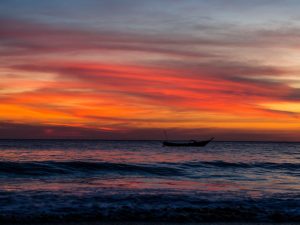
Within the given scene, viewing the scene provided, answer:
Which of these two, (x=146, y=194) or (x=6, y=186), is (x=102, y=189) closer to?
(x=146, y=194)

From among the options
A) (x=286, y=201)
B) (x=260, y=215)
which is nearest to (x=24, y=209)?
(x=260, y=215)

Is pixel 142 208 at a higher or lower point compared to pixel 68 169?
higher

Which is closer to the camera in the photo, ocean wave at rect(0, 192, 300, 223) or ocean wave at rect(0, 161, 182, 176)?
ocean wave at rect(0, 192, 300, 223)

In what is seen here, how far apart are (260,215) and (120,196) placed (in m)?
6.30

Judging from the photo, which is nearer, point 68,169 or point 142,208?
point 142,208

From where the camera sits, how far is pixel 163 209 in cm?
1385

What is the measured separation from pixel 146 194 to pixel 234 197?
4.00 m

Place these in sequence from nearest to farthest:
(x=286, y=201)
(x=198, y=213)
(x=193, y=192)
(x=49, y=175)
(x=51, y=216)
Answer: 1. (x=51, y=216)
2. (x=198, y=213)
3. (x=286, y=201)
4. (x=193, y=192)
5. (x=49, y=175)

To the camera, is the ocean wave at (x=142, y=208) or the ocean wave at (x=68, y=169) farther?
the ocean wave at (x=68, y=169)

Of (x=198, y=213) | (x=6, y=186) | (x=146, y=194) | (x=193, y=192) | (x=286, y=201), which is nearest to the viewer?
(x=198, y=213)

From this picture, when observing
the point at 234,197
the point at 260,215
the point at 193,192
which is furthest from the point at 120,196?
the point at 260,215

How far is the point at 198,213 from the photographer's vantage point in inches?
523

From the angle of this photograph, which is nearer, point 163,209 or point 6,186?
point 163,209

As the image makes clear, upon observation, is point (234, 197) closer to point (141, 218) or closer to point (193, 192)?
point (193, 192)
